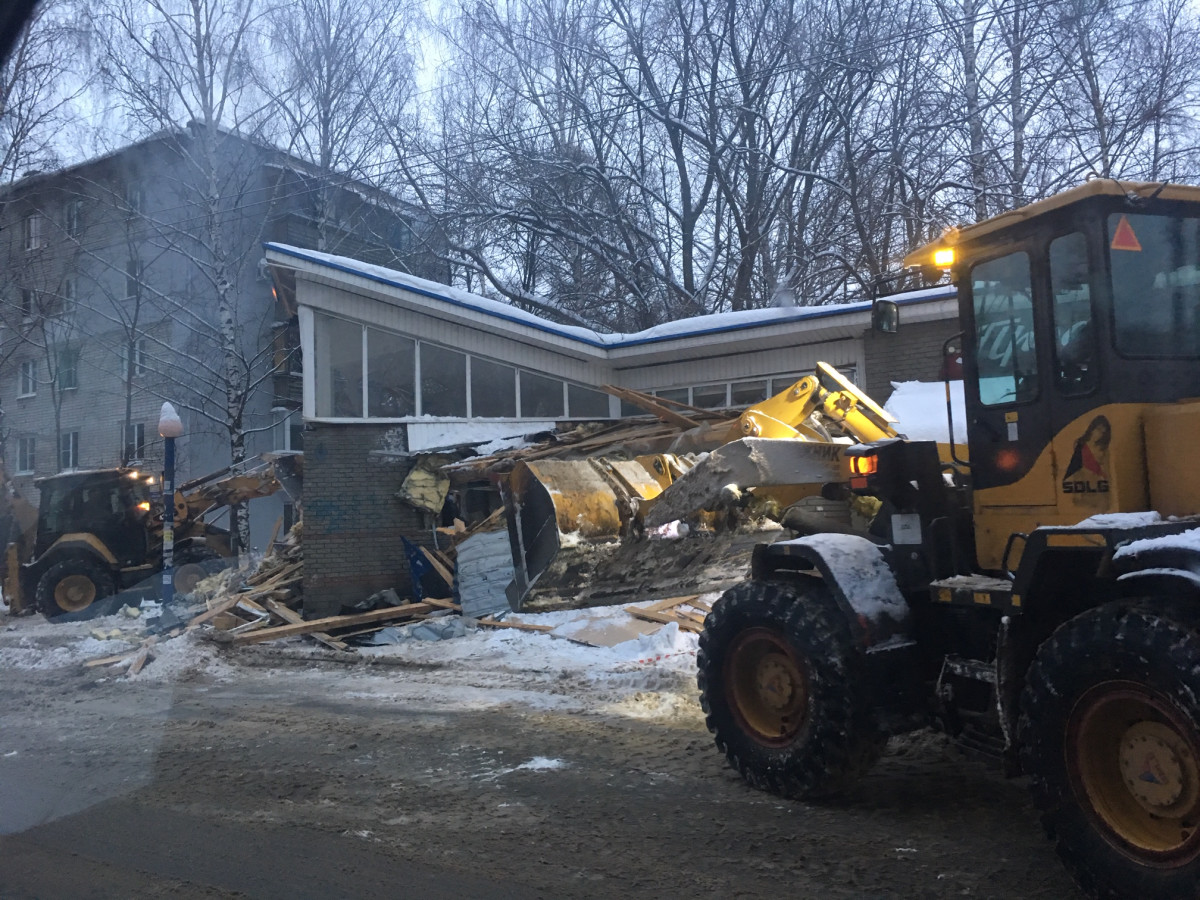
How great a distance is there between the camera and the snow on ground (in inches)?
352

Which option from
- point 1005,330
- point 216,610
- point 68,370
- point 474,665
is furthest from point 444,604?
point 68,370

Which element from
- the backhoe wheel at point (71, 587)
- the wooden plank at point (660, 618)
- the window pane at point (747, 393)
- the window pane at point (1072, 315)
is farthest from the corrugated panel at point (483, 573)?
the window pane at point (1072, 315)

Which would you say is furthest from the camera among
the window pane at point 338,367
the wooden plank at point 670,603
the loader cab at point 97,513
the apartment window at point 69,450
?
the apartment window at point 69,450

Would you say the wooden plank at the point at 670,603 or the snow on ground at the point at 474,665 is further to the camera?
the wooden plank at the point at 670,603

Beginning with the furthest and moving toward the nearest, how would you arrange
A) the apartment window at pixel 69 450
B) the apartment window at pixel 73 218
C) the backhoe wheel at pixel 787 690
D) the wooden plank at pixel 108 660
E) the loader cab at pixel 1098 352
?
the apartment window at pixel 69 450, the apartment window at pixel 73 218, the wooden plank at pixel 108 660, the backhoe wheel at pixel 787 690, the loader cab at pixel 1098 352

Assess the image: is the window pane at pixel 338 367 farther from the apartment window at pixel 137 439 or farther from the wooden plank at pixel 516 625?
the apartment window at pixel 137 439

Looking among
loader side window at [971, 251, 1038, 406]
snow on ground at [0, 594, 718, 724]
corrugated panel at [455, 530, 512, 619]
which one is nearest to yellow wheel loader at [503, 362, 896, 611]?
snow on ground at [0, 594, 718, 724]

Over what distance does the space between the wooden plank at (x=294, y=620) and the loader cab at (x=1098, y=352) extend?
32.2 ft

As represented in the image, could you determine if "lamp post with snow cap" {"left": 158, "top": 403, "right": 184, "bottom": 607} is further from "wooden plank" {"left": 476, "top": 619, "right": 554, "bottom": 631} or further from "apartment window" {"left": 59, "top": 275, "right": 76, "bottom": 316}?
"apartment window" {"left": 59, "top": 275, "right": 76, "bottom": 316}

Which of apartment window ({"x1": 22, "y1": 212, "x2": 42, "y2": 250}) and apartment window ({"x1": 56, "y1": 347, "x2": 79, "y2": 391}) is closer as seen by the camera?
apartment window ({"x1": 22, "y1": 212, "x2": 42, "y2": 250})

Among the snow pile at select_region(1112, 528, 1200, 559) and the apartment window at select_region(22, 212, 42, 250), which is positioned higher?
the apartment window at select_region(22, 212, 42, 250)

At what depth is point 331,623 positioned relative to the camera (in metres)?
13.5

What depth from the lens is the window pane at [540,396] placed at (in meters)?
15.9

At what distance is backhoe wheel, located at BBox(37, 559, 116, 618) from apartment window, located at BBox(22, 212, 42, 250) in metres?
A: 10.9
